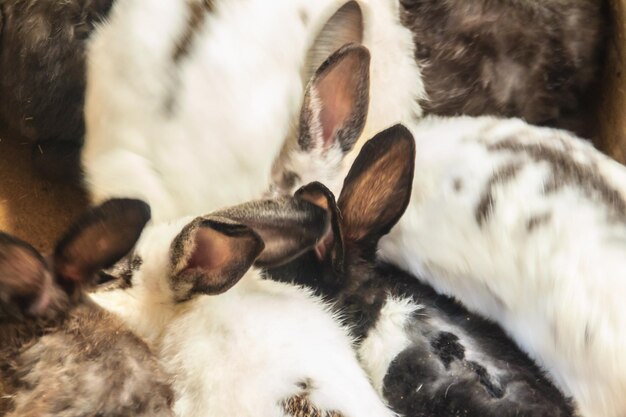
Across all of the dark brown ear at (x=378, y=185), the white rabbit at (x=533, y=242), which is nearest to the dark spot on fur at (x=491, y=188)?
the white rabbit at (x=533, y=242)

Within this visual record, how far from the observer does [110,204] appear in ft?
5.23

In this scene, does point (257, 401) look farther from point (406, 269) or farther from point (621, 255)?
point (621, 255)

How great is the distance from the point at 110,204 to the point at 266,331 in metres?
0.40

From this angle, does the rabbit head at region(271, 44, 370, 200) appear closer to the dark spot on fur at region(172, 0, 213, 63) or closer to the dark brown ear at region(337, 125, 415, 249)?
the dark brown ear at region(337, 125, 415, 249)

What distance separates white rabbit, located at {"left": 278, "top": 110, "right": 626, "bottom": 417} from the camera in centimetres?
179

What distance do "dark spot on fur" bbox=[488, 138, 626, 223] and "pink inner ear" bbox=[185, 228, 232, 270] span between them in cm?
82

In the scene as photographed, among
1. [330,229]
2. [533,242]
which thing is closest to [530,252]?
[533,242]

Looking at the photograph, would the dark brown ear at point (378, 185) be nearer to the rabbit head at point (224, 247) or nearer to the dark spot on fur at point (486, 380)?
the rabbit head at point (224, 247)

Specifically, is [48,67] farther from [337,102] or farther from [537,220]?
[537,220]

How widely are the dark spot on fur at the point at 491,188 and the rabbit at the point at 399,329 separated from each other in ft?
0.76

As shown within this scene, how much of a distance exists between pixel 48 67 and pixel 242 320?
0.90 metres

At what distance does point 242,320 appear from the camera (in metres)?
1.61

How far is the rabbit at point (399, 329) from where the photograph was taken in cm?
178

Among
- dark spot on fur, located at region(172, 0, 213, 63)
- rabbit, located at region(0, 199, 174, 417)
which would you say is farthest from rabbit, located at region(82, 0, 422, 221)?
rabbit, located at region(0, 199, 174, 417)
